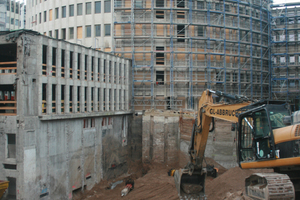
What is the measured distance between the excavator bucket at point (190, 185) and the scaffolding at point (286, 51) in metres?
23.4

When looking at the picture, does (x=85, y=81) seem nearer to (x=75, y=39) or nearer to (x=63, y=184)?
(x=63, y=184)

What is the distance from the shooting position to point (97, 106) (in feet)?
73.0

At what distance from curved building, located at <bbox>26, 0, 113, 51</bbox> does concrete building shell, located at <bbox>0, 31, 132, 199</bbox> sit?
24.9ft

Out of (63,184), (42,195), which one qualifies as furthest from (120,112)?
(42,195)

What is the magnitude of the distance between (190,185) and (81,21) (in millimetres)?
24929

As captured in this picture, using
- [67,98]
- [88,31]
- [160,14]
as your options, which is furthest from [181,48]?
[67,98]

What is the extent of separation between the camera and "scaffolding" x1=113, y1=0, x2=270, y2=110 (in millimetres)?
28672

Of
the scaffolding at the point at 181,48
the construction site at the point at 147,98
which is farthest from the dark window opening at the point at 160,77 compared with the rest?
the construction site at the point at 147,98

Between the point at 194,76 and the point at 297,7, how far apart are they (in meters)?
18.3

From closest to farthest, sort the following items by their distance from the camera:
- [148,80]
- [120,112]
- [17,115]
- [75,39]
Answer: [17,115]
[120,112]
[148,80]
[75,39]

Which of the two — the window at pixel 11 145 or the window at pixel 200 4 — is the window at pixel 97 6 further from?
the window at pixel 11 145

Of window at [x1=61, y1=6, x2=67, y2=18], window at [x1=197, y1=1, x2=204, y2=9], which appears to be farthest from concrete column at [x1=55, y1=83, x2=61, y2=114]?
window at [x1=197, y1=1, x2=204, y2=9]

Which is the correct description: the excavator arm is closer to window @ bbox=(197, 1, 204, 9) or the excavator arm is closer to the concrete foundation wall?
the concrete foundation wall

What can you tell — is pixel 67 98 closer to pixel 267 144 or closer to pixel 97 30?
pixel 267 144
